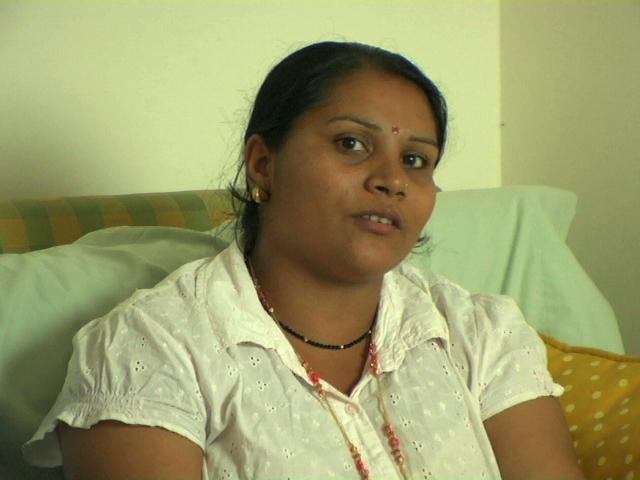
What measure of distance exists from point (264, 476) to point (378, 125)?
454 millimetres

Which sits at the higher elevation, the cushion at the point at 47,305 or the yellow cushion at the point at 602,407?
the cushion at the point at 47,305

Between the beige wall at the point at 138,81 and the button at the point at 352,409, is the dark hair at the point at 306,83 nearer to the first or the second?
the button at the point at 352,409

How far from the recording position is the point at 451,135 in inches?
91.1

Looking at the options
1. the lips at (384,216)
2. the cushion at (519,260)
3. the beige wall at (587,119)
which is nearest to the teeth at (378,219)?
the lips at (384,216)

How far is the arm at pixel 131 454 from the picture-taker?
2.98 ft

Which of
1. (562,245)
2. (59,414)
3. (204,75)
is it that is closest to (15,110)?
(204,75)

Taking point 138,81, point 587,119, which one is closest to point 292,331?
point 138,81

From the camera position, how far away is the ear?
1.16m

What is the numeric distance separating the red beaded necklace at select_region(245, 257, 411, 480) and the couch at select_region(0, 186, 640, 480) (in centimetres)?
23

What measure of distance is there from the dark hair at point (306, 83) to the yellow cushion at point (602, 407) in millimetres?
430

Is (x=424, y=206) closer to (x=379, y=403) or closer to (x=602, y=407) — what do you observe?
(x=379, y=403)

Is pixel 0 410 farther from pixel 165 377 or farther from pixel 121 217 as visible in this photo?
pixel 121 217

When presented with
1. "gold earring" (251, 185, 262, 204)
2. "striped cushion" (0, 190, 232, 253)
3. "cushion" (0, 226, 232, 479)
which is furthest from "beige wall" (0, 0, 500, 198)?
"gold earring" (251, 185, 262, 204)

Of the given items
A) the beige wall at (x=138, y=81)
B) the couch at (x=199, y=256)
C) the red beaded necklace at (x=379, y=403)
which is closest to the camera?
the red beaded necklace at (x=379, y=403)
